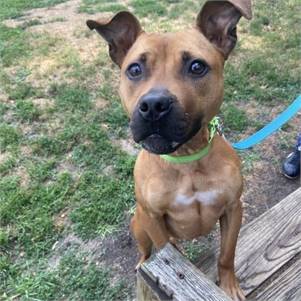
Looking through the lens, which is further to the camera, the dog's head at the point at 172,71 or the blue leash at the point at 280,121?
the blue leash at the point at 280,121

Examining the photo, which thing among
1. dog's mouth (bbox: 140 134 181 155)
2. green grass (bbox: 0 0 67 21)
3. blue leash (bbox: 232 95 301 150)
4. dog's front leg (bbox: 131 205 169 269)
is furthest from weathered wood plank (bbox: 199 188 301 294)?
green grass (bbox: 0 0 67 21)

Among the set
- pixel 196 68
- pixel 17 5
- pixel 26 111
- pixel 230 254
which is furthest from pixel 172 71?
pixel 17 5

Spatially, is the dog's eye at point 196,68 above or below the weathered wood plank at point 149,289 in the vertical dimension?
above

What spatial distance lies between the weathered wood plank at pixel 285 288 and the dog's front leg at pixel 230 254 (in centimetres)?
13

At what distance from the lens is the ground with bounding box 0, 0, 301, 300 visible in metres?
3.61

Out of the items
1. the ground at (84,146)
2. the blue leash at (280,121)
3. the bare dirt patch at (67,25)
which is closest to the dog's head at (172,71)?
the blue leash at (280,121)

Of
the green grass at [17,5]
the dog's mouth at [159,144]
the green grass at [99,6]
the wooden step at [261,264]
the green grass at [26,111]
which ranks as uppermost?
the dog's mouth at [159,144]

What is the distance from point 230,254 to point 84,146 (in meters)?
2.27

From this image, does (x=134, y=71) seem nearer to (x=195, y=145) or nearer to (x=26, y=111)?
(x=195, y=145)

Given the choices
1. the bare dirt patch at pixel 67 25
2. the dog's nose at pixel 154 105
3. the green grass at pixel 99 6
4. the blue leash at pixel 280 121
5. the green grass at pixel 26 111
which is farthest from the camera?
the green grass at pixel 99 6

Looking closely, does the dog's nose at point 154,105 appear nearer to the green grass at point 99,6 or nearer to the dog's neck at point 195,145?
the dog's neck at point 195,145

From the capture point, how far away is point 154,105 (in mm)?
2178

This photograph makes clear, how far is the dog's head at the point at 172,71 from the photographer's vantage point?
7.34 ft

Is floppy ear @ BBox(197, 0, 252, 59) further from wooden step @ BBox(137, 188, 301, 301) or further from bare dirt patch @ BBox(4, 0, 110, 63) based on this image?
bare dirt patch @ BBox(4, 0, 110, 63)
